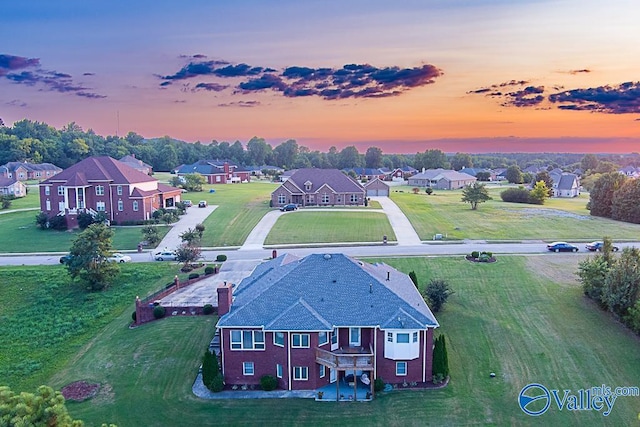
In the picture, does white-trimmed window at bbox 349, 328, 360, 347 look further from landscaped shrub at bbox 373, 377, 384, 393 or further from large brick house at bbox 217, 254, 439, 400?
landscaped shrub at bbox 373, 377, 384, 393

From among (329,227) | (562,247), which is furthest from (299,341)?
(329,227)

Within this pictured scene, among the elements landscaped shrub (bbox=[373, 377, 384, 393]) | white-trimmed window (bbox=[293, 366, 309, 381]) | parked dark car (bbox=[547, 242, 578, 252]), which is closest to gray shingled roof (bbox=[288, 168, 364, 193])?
parked dark car (bbox=[547, 242, 578, 252])

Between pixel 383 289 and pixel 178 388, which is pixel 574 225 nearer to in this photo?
pixel 383 289

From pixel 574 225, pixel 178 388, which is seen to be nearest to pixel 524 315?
pixel 178 388

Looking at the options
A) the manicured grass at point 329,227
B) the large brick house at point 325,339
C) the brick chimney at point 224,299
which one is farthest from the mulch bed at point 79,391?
the manicured grass at point 329,227

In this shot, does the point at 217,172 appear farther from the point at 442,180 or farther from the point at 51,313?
the point at 51,313
